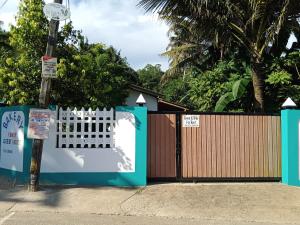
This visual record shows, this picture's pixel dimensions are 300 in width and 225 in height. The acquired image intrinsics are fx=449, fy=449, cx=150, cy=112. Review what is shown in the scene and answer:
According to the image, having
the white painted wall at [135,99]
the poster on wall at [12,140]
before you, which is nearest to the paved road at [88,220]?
the poster on wall at [12,140]

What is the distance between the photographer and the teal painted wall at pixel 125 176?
11.2 meters

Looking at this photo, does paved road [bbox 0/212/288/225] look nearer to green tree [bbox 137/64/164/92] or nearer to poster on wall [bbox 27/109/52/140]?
poster on wall [bbox 27/109/52/140]

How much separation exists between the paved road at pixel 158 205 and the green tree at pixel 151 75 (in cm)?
5111

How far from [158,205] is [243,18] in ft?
25.0

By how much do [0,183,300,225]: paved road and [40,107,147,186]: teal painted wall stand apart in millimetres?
335

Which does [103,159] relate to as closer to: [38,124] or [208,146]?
[38,124]

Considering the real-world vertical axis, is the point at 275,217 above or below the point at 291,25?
below

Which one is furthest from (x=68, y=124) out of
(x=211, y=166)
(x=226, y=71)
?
(x=226, y=71)

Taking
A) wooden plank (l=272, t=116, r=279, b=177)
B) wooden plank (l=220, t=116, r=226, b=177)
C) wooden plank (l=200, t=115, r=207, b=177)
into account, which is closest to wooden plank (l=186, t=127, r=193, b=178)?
wooden plank (l=200, t=115, r=207, b=177)

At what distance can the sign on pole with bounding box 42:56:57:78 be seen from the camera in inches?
399

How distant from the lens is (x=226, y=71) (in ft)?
57.6

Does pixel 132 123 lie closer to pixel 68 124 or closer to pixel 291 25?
pixel 68 124

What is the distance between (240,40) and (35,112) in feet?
24.2

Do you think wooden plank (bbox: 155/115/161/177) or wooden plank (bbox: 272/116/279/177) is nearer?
wooden plank (bbox: 155/115/161/177)
